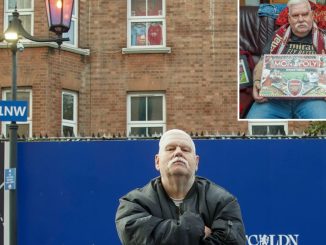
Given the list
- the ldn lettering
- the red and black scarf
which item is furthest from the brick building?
the ldn lettering

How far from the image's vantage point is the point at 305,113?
15.2 metres

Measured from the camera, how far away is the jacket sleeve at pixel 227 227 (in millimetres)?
3143

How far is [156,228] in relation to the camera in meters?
3.10

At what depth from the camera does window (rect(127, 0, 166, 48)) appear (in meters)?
16.4

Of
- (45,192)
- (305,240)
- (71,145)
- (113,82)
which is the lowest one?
(305,240)

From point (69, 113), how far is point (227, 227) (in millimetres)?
13229

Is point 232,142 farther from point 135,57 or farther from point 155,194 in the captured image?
point 135,57

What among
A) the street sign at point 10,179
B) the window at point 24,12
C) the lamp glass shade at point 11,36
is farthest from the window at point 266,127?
the street sign at point 10,179

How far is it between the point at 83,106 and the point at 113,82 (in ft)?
3.11

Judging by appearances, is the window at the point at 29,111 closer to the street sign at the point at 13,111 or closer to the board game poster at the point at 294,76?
the board game poster at the point at 294,76

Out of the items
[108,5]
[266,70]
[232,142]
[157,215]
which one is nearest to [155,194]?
[157,215]

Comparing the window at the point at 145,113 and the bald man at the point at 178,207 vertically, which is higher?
the window at the point at 145,113

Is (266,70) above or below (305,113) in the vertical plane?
above

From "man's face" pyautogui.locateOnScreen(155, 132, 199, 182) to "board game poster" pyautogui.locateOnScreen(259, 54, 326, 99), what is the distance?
1189cm
